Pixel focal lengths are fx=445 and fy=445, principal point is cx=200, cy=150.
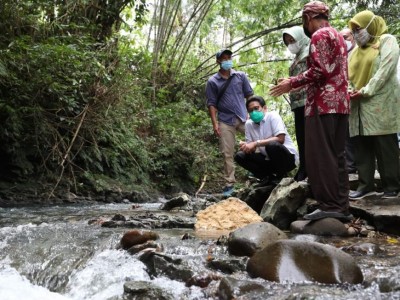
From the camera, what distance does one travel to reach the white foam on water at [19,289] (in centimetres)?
319

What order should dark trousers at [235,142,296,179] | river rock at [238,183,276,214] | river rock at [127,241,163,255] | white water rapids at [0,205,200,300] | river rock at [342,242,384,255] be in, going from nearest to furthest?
white water rapids at [0,205,200,300], river rock at [342,242,384,255], river rock at [127,241,163,255], dark trousers at [235,142,296,179], river rock at [238,183,276,214]

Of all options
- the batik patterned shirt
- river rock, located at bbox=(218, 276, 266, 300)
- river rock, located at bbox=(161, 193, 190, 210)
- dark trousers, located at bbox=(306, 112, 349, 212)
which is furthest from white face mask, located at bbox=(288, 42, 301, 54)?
river rock, located at bbox=(218, 276, 266, 300)

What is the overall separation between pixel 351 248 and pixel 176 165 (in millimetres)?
7646

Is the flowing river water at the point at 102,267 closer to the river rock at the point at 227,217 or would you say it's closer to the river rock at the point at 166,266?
the river rock at the point at 166,266

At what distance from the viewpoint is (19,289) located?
332cm

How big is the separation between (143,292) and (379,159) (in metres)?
2.96

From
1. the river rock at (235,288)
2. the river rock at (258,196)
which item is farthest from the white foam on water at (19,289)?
the river rock at (258,196)

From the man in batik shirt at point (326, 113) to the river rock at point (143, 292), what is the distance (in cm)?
167

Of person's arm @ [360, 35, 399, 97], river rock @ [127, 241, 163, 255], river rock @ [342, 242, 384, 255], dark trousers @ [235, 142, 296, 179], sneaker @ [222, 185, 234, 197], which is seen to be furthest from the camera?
sneaker @ [222, 185, 234, 197]

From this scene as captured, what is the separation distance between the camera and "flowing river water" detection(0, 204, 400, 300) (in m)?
2.68

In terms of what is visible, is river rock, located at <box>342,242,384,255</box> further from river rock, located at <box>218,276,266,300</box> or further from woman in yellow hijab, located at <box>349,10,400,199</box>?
woman in yellow hijab, located at <box>349,10,400,199</box>

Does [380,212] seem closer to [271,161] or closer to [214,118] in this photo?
[271,161]

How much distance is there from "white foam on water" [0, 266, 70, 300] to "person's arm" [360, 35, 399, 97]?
3426mm

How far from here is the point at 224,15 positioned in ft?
51.2
